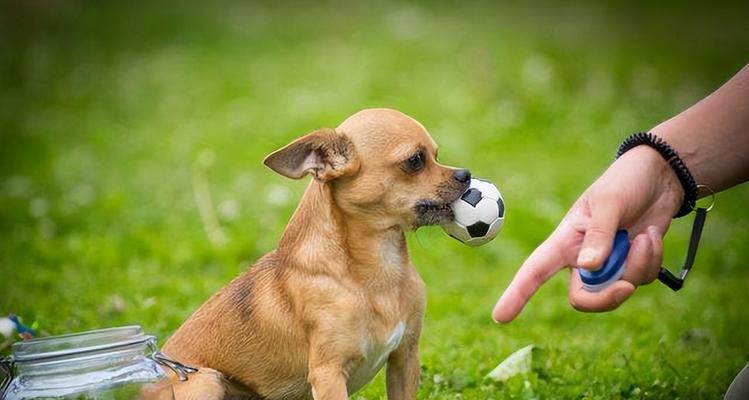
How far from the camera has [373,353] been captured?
396 centimetres

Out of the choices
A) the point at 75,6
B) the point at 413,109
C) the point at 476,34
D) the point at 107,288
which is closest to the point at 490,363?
the point at 107,288

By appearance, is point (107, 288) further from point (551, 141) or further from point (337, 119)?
point (551, 141)

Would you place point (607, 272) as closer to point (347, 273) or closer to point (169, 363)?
point (347, 273)

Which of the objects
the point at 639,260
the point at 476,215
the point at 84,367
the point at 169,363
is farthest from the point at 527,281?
the point at 84,367

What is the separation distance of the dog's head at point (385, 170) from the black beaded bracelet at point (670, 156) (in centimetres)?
70

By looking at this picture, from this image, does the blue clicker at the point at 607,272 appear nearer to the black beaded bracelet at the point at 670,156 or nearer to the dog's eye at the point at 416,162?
the black beaded bracelet at the point at 670,156

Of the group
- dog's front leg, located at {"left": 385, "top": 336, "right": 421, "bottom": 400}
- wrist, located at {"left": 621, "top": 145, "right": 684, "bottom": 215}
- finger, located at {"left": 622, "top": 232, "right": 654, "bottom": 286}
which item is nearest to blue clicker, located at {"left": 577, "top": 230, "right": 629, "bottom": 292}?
finger, located at {"left": 622, "top": 232, "right": 654, "bottom": 286}

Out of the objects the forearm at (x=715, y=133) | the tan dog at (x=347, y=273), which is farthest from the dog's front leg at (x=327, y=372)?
the forearm at (x=715, y=133)

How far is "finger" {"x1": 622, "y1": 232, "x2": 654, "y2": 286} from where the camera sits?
318 cm

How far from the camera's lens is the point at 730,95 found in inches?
143

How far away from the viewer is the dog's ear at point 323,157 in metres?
3.99

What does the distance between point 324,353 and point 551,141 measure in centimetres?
842

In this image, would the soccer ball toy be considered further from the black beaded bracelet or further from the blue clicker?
the blue clicker

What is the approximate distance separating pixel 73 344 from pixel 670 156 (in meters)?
2.19
